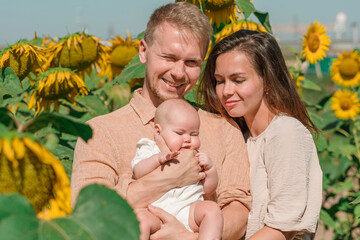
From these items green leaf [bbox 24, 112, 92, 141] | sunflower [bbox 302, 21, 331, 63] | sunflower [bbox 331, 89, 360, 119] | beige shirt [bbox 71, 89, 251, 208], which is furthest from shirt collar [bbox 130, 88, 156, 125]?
sunflower [bbox 331, 89, 360, 119]

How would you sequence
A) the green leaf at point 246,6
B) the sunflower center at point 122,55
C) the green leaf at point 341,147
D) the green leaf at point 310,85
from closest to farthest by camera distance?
the green leaf at point 246,6 < the sunflower center at point 122,55 < the green leaf at point 310,85 < the green leaf at point 341,147

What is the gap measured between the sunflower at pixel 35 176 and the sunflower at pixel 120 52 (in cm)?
256

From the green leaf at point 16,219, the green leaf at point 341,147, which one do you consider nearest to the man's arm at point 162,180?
the green leaf at point 16,219

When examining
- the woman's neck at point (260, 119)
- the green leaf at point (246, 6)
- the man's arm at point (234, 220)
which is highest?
the green leaf at point (246, 6)

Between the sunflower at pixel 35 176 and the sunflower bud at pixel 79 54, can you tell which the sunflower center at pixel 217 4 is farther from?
the sunflower at pixel 35 176

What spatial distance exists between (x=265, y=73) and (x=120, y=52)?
1.28 m

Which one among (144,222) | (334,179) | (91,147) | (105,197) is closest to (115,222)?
(105,197)

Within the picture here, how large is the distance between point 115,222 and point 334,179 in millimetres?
3649

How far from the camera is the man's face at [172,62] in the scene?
82.1 inches

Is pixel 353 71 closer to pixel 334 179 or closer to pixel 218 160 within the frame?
pixel 334 179

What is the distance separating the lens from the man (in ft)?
5.88

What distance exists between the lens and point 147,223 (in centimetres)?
165

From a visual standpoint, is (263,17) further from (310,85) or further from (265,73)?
(310,85)

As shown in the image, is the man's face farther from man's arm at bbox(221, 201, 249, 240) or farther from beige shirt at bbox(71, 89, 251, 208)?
man's arm at bbox(221, 201, 249, 240)
